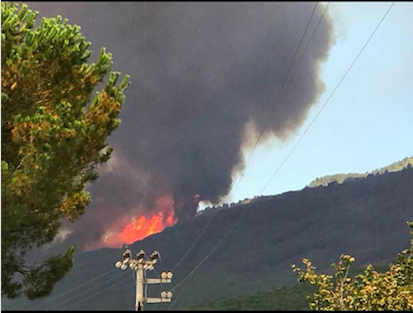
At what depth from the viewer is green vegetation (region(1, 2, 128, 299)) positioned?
55.3 ft

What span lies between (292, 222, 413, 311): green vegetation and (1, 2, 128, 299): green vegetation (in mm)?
8156

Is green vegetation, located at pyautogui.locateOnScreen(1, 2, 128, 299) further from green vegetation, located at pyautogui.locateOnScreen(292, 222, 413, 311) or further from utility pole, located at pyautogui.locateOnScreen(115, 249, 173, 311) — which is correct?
green vegetation, located at pyautogui.locateOnScreen(292, 222, 413, 311)

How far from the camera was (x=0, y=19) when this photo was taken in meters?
17.1

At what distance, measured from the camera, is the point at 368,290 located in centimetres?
1606

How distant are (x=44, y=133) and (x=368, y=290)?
10306 millimetres

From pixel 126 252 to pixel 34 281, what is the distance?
491 cm

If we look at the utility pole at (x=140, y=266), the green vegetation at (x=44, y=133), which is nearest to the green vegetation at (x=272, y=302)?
the utility pole at (x=140, y=266)

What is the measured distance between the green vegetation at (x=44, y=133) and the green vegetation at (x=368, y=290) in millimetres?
8156

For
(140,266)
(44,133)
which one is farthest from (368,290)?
(140,266)

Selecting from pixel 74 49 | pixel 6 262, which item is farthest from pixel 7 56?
pixel 6 262

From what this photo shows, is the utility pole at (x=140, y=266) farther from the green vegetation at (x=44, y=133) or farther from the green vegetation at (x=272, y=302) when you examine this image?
the green vegetation at (x=272, y=302)

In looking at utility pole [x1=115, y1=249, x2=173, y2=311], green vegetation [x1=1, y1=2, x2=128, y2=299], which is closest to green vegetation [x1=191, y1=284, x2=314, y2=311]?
utility pole [x1=115, y1=249, x2=173, y2=311]

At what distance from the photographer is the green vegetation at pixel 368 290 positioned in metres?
16.3

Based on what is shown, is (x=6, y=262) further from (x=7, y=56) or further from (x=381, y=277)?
(x=381, y=277)
